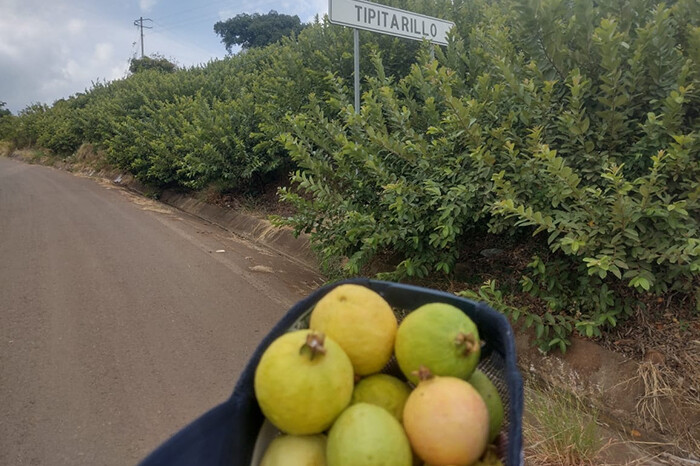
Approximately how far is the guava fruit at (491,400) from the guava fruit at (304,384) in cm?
35

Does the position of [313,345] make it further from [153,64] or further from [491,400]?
[153,64]

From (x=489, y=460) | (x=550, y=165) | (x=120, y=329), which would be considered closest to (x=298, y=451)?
(x=489, y=460)

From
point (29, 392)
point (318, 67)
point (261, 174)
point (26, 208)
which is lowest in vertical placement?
point (29, 392)

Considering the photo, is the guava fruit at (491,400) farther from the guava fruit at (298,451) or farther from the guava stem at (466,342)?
the guava fruit at (298,451)

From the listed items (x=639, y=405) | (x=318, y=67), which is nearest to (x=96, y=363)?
(x=639, y=405)

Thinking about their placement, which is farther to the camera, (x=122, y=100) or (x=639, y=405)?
(x=122, y=100)

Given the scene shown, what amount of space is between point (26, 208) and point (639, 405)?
11.4 meters

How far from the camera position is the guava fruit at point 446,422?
46.2 inches

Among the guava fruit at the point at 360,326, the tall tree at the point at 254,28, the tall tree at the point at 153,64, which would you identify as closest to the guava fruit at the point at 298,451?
the guava fruit at the point at 360,326

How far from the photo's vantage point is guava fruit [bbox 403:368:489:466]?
1.17 meters

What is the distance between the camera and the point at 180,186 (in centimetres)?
1287

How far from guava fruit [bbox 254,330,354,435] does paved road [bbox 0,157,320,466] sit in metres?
2.09

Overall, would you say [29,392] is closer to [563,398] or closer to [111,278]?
[111,278]

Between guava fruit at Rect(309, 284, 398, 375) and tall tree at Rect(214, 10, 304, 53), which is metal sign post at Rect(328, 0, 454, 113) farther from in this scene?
tall tree at Rect(214, 10, 304, 53)
